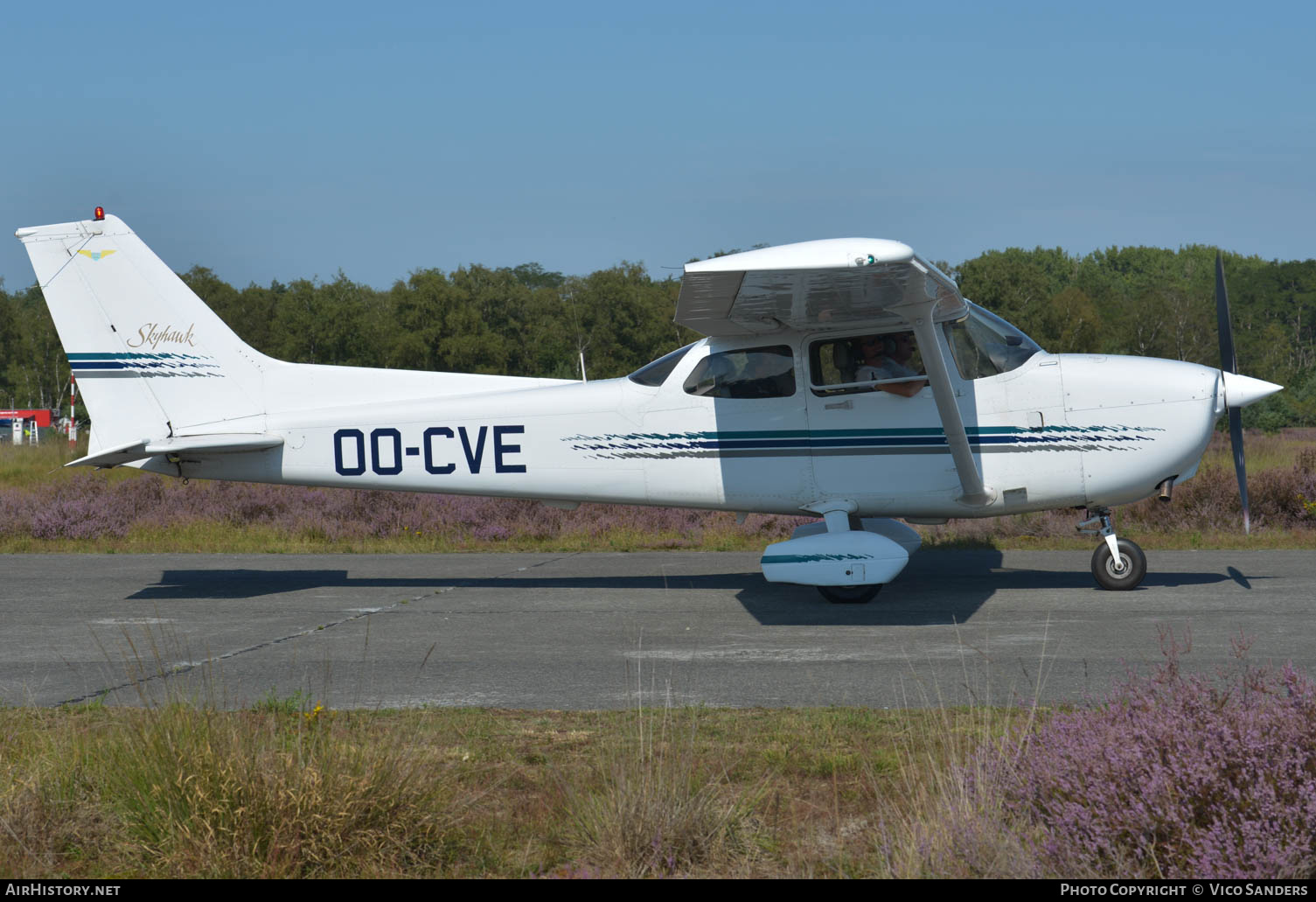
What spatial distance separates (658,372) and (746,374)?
78cm

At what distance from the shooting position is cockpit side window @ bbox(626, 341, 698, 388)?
372 inches

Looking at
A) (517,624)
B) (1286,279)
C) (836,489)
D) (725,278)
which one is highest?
(1286,279)

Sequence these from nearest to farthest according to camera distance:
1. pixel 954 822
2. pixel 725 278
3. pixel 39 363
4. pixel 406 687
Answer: pixel 954 822
pixel 406 687
pixel 725 278
pixel 39 363

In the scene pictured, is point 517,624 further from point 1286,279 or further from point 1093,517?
point 1286,279

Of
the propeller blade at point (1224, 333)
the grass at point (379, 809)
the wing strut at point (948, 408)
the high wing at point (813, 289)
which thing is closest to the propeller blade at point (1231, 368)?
the propeller blade at point (1224, 333)

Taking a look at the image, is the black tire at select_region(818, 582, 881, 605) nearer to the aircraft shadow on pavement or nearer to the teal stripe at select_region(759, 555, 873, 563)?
the aircraft shadow on pavement

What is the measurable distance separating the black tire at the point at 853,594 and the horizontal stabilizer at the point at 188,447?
4.99 m

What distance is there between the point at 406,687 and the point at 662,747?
2506mm

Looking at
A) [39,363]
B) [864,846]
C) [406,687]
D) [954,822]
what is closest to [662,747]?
[864,846]

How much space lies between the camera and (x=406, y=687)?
599 centimetres

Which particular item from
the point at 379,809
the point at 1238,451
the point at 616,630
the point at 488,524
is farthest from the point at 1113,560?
the point at 488,524

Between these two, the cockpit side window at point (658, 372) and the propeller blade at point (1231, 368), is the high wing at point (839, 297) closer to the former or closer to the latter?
the cockpit side window at point (658, 372)

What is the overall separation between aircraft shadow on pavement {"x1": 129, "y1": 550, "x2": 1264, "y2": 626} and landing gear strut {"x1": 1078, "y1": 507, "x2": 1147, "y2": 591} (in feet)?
0.46

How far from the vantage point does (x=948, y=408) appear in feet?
27.9
